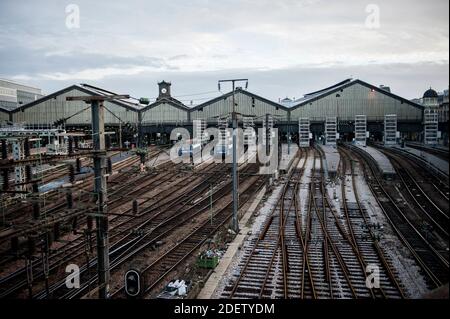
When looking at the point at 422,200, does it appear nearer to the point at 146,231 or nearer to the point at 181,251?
the point at 181,251

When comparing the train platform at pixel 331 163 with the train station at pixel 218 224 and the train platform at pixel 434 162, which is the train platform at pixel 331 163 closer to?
the train station at pixel 218 224

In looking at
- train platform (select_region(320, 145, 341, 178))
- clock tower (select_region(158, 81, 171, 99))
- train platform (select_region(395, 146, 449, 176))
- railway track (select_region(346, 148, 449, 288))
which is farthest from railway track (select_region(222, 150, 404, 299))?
clock tower (select_region(158, 81, 171, 99))

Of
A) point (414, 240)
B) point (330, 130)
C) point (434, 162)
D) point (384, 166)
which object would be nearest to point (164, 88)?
point (330, 130)

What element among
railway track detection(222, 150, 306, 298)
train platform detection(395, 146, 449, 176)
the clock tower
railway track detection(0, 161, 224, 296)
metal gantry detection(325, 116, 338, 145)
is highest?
the clock tower

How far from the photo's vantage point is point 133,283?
25.6 ft

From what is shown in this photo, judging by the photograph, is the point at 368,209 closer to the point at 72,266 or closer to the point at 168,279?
the point at 168,279

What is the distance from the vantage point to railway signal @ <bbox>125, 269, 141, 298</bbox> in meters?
7.77

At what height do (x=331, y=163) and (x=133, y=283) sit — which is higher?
(x=331, y=163)

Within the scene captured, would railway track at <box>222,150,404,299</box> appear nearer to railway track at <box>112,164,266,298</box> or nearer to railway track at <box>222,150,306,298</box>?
railway track at <box>222,150,306,298</box>

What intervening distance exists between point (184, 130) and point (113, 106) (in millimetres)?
10987

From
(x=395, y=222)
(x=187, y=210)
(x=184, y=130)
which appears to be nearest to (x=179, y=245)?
(x=187, y=210)

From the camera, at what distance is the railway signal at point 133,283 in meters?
7.77

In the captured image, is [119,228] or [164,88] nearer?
[119,228]

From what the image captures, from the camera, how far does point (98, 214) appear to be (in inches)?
338
